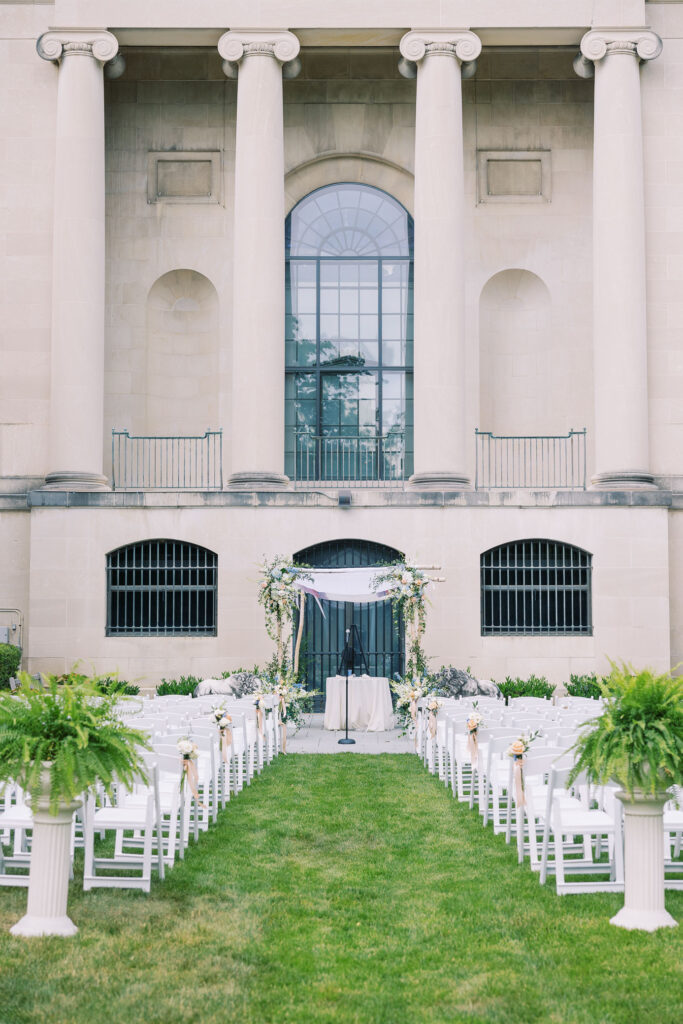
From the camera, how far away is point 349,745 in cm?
2195

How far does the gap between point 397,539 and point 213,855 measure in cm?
1569

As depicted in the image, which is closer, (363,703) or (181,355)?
(363,703)

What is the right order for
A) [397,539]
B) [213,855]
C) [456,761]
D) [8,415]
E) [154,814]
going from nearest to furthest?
1. [154,814]
2. [213,855]
3. [456,761]
4. [397,539]
5. [8,415]

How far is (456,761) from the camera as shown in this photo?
55.0ft

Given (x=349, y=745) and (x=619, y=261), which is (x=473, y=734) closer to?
(x=349, y=745)

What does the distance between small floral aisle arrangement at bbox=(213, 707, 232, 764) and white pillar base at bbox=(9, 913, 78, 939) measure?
5.93 meters

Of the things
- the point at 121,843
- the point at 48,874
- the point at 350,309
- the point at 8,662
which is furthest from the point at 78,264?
the point at 48,874

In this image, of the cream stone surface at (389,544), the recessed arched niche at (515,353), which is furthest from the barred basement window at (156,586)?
the recessed arched niche at (515,353)

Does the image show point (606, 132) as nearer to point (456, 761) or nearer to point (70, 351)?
point (70, 351)

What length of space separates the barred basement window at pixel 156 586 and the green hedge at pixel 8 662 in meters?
2.22

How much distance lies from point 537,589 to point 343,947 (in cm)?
1936

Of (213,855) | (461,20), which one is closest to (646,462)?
(461,20)

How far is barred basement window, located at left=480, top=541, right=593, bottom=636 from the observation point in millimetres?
27656

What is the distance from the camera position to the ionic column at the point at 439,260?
27844 mm
